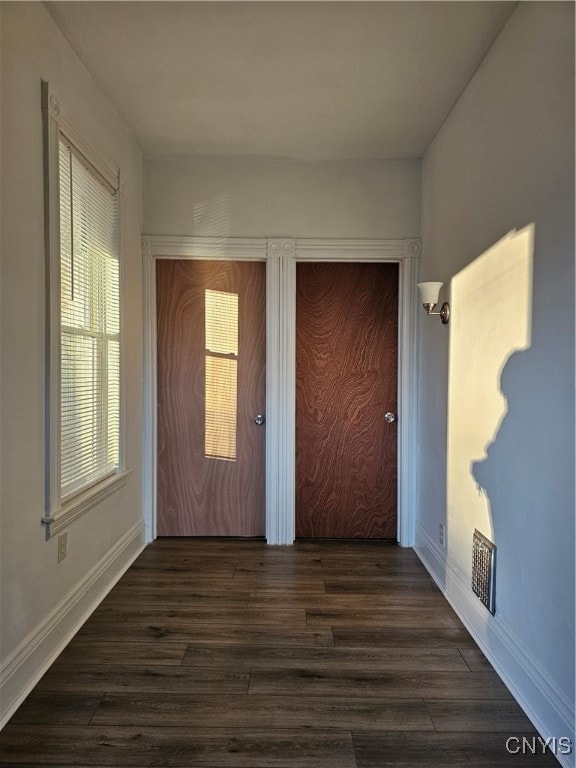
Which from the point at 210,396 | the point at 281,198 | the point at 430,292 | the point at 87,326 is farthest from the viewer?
the point at 210,396

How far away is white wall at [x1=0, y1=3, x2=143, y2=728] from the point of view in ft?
6.26

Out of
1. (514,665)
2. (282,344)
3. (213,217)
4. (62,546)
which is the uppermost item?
(213,217)

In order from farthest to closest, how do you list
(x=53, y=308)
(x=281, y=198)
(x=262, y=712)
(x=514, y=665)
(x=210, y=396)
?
(x=210, y=396), (x=281, y=198), (x=53, y=308), (x=514, y=665), (x=262, y=712)

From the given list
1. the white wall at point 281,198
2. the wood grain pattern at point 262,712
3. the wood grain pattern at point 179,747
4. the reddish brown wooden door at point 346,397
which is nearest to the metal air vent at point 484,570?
the wood grain pattern at point 262,712

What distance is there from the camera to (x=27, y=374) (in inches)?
81.2

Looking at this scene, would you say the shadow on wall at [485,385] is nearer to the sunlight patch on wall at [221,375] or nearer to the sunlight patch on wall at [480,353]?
the sunlight patch on wall at [480,353]

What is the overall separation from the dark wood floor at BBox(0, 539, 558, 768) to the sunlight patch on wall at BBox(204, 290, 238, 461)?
109 centimetres

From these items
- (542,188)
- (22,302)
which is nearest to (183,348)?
(22,302)

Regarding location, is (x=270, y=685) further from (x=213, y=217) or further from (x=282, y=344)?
(x=213, y=217)

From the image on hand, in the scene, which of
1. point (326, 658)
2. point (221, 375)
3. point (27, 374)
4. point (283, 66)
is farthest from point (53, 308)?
point (326, 658)

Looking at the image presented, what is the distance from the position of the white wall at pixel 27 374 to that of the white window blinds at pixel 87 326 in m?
0.24

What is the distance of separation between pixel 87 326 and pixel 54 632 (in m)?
1.47

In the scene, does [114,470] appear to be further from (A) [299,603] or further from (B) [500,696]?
(B) [500,696]

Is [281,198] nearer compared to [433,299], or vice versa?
[433,299]
